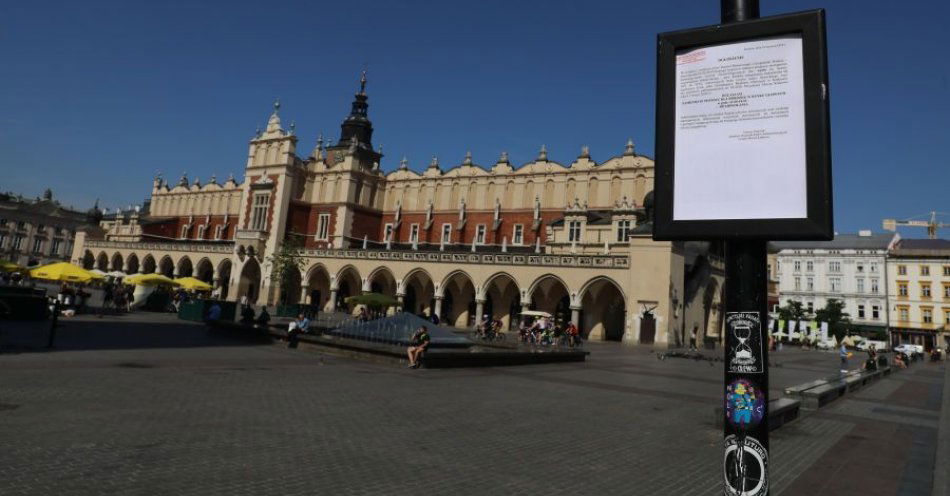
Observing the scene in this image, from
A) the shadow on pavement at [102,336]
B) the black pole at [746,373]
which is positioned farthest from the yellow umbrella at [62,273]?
the black pole at [746,373]

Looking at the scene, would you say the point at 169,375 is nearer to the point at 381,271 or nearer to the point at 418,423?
the point at 418,423

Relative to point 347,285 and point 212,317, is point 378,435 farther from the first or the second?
point 347,285

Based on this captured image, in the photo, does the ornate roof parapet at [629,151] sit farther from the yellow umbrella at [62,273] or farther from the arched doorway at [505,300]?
the yellow umbrella at [62,273]

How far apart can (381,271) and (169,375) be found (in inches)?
1299

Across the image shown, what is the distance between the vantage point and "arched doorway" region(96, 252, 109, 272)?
6453 centimetres

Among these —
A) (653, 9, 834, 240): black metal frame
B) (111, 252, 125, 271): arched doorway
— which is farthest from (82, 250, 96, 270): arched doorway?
(653, 9, 834, 240): black metal frame

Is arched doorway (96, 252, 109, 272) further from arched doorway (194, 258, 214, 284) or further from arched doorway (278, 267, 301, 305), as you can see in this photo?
arched doorway (278, 267, 301, 305)

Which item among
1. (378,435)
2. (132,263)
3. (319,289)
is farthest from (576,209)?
(132,263)

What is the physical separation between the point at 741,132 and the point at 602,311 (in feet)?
118

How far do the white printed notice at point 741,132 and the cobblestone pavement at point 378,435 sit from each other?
3618 millimetres

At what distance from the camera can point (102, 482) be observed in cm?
463

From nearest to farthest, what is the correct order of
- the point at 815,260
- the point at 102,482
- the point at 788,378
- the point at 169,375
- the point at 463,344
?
the point at 102,482 < the point at 169,375 < the point at 788,378 < the point at 463,344 < the point at 815,260

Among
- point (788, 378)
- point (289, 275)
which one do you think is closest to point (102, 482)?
point (788, 378)

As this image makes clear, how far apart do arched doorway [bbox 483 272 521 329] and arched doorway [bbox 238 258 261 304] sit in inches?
942
